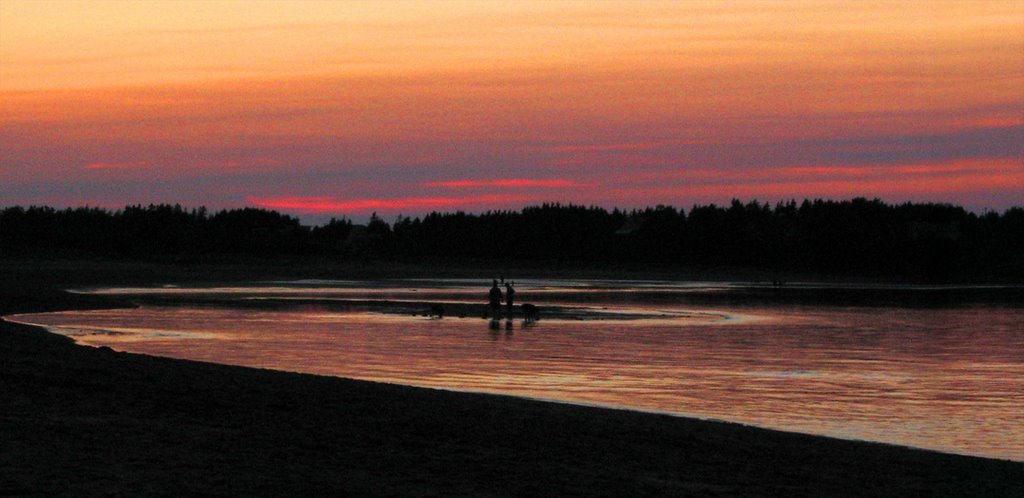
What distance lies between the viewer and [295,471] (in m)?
12.6

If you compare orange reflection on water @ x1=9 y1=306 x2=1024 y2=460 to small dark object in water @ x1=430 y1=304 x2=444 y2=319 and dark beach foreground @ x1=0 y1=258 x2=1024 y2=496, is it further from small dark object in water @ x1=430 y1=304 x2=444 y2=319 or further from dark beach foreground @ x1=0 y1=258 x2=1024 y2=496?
dark beach foreground @ x1=0 y1=258 x2=1024 y2=496

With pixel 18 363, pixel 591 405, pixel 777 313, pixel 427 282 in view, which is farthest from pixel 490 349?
pixel 427 282

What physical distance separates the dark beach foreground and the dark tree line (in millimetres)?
107930

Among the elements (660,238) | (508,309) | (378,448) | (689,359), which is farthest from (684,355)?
(660,238)

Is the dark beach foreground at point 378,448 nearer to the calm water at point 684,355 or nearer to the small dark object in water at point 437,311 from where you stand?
the calm water at point 684,355

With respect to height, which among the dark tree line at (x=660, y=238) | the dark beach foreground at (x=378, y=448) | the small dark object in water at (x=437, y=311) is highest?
the dark tree line at (x=660, y=238)

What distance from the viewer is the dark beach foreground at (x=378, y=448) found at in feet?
39.7

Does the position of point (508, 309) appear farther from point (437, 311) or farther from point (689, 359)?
point (689, 359)

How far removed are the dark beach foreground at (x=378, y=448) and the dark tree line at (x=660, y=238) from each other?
108m

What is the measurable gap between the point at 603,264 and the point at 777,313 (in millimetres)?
83832

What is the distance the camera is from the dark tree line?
137 meters

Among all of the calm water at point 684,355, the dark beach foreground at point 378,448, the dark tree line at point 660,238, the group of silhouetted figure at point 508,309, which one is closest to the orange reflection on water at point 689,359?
the calm water at point 684,355

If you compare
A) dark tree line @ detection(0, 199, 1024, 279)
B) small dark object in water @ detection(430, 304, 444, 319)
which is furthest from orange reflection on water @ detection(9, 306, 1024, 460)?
dark tree line @ detection(0, 199, 1024, 279)

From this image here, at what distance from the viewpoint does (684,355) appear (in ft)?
106
